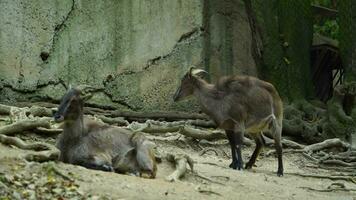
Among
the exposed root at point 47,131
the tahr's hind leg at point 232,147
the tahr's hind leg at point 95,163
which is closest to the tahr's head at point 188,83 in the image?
the tahr's hind leg at point 232,147

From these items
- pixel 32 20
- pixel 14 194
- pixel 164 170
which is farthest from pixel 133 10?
pixel 14 194

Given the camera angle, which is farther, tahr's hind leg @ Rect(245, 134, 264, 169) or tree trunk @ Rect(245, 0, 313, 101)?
tree trunk @ Rect(245, 0, 313, 101)

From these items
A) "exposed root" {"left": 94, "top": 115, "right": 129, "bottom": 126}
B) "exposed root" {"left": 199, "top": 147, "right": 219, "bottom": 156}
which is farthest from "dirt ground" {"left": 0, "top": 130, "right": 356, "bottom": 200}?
"exposed root" {"left": 94, "top": 115, "right": 129, "bottom": 126}

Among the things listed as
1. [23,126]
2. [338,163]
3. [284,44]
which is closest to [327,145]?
[338,163]

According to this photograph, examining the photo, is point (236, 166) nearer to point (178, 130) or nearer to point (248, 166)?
point (248, 166)

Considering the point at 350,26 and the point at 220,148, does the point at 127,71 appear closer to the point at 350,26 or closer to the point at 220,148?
the point at 220,148

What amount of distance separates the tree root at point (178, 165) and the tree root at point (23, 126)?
1.48 metres

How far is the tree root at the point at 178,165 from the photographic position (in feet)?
27.1

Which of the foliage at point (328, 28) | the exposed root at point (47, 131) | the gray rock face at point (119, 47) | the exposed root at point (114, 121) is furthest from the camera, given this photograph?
the foliage at point (328, 28)

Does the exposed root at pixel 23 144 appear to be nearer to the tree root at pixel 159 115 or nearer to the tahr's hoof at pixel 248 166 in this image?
the tahr's hoof at pixel 248 166

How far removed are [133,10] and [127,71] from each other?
106 centimetres

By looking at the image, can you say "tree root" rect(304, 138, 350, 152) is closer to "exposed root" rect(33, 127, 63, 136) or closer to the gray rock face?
the gray rock face

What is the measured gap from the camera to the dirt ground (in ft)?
23.2

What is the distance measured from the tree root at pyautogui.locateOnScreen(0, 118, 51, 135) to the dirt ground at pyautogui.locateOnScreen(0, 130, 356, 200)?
5.2 inches
